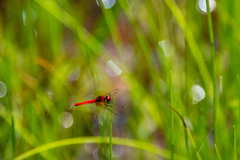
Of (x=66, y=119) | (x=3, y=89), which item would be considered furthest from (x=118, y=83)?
(x=3, y=89)

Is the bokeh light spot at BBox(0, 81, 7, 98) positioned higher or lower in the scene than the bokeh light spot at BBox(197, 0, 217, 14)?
lower

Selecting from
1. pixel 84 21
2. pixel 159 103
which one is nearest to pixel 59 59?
pixel 84 21

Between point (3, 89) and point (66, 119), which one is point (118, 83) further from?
point (3, 89)

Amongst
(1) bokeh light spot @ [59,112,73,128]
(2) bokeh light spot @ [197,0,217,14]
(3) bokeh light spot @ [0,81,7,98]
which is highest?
(2) bokeh light spot @ [197,0,217,14]

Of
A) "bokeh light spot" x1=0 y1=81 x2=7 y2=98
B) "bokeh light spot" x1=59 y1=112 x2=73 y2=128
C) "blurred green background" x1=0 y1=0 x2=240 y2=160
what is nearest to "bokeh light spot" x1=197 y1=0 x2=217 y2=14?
"blurred green background" x1=0 y1=0 x2=240 y2=160

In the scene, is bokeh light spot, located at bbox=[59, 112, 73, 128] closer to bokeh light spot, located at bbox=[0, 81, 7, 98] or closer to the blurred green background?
the blurred green background

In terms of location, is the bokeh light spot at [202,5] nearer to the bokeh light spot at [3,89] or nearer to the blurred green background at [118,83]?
the blurred green background at [118,83]

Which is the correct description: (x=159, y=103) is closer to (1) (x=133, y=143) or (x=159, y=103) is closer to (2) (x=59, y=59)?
(1) (x=133, y=143)
